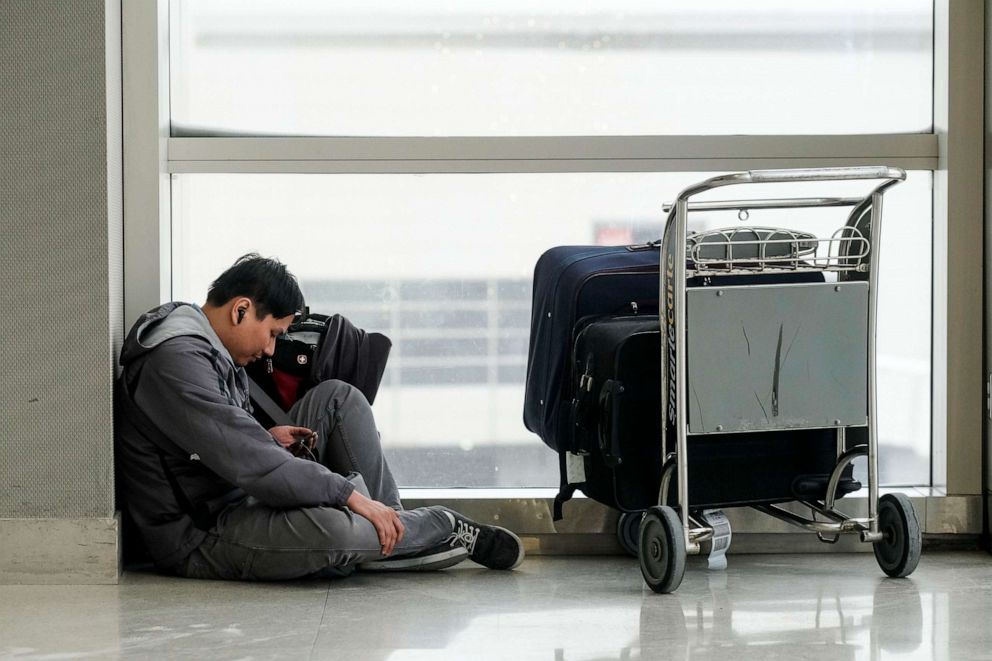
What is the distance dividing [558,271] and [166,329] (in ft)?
3.38

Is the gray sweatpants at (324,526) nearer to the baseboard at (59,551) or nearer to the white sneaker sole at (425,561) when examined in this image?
the white sneaker sole at (425,561)

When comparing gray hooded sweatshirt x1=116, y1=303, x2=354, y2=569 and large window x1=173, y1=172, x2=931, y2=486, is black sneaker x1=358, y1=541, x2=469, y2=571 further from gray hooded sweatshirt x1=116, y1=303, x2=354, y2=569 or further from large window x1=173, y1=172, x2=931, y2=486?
large window x1=173, y1=172, x2=931, y2=486

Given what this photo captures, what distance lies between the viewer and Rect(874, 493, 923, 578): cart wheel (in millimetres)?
2959

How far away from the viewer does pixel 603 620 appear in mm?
2674

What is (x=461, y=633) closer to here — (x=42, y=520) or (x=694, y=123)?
(x=42, y=520)

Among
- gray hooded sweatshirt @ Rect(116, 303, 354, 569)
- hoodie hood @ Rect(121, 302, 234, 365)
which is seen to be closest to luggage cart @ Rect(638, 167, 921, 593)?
gray hooded sweatshirt @ Rect(116, 303, 354, 569)

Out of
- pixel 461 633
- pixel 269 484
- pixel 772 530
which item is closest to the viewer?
pixel 461 633

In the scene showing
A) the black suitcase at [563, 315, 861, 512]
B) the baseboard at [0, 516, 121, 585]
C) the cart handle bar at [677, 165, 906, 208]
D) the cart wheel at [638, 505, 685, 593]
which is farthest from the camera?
the baseboard at [0, 516, 121, 585]

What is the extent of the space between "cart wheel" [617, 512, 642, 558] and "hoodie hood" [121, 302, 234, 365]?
1.18 metres

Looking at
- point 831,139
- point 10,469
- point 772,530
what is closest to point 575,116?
point 831,139

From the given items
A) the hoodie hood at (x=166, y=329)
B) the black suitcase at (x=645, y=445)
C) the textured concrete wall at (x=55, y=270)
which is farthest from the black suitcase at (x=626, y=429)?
the textured concrete wall at (x=55, y=270)

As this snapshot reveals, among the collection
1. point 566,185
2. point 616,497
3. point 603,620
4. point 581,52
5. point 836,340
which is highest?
point 581,52

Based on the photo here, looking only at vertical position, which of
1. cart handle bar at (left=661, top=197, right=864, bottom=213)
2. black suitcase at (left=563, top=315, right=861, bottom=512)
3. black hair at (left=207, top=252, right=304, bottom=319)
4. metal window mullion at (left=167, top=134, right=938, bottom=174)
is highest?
metal window mullion at (left=167, top=134, right=938, bottom=174)

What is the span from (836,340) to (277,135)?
5.59 ft
